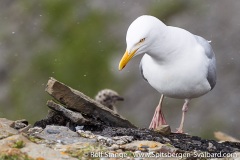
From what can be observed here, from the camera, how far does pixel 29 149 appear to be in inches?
167

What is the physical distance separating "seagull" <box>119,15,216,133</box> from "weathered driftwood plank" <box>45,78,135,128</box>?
2.00ft

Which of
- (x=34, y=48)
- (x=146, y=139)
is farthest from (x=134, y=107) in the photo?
(x=146, y=139)

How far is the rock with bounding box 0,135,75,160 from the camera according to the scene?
13.7 feet

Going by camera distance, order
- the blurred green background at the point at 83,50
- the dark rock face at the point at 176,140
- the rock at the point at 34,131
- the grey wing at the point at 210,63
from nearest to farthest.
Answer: the rock at the point at 34,131 → the dark rock face at the point at 176,140 → the grey wing at the point at 210,63 → the blurred green background at the point at 83,50

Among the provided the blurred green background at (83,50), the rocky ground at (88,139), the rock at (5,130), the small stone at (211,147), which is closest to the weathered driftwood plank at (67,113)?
the rocky ground at (88,139)

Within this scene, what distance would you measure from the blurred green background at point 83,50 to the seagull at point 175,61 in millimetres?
5782

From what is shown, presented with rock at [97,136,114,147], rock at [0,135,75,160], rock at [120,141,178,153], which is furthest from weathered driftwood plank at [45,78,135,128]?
rock at [0,135,75,160]

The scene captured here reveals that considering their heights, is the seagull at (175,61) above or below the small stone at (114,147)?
above

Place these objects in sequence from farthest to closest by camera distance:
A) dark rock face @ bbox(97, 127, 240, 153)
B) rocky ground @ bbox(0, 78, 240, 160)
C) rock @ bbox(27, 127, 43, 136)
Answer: dark rock face @ bbox(97, 127, 240, 153), rock @ bbox(27, 127, 43, 136), rocky ground @ bbox(0, 78, 240, 160)

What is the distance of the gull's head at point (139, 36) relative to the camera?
5.29 meters

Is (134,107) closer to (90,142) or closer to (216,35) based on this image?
(216,35)

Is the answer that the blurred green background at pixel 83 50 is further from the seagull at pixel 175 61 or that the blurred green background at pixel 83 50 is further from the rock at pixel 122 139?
the rock at pixel 122 139

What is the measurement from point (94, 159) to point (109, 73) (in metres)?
9.01

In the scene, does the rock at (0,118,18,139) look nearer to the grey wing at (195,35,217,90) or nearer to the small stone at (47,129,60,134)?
the small stone at (47,129,60,134)
